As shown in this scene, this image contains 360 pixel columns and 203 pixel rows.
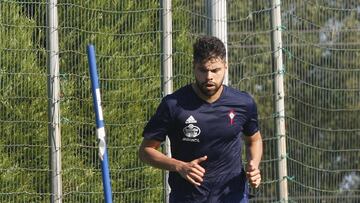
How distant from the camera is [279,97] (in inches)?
380

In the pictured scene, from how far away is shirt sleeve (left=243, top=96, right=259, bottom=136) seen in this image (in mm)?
6850

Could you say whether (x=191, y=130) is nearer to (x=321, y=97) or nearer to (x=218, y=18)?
(x=218, y=18)

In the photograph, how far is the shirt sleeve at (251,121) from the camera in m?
6.85

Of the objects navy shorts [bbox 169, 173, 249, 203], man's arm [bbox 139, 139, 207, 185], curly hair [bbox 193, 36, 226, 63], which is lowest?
navy shorts [bbox 169, 173, 249, 203]

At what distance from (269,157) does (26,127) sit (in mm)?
2417

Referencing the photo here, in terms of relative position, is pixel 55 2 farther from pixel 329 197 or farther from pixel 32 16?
pixel 329 197

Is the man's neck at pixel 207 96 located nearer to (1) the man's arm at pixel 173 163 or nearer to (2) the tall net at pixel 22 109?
(1) the man's arm at pixel 173 163

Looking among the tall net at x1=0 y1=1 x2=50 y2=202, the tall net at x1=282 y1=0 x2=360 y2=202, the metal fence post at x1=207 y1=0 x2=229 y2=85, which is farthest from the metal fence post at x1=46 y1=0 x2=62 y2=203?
the tall net at x1=282 y1=0 x2=360 y2=202

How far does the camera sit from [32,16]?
9.20 m

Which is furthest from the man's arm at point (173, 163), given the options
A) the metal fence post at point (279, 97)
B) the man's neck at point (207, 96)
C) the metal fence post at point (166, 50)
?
the metal fence post at point (279, 97)

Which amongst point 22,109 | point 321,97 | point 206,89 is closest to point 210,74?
point 206,89

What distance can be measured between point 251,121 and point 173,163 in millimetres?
772

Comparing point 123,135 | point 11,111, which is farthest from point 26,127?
point 123,135

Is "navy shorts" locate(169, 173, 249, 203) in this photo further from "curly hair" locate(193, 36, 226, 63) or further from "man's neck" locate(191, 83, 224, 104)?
"curly hair" locate(193, 36, 226, 63)
